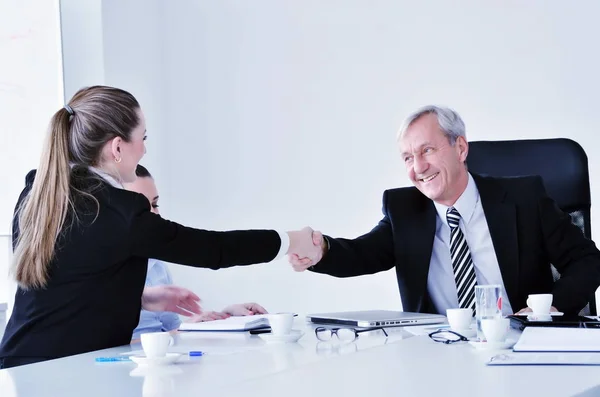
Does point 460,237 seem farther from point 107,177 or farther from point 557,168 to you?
point 107,177

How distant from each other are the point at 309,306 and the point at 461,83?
1.36 m

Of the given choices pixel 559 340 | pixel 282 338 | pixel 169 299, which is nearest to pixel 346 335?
pixel 282 338

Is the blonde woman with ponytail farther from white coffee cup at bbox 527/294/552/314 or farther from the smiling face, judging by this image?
the smiling face

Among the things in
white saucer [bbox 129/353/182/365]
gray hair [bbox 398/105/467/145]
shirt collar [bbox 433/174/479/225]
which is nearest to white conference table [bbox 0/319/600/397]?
white saucer [bbox 129/353/182/365]

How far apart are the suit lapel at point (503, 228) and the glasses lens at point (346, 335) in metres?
0.93

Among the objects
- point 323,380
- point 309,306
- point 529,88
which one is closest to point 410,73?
point 529,88

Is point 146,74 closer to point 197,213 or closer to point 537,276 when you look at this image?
point 197,213

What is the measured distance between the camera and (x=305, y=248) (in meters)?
2.75

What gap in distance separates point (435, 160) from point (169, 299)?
1.01m

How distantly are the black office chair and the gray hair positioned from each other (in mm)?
145

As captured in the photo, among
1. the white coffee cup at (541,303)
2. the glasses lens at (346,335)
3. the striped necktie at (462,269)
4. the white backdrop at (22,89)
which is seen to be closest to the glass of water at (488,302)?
the glasses lens at (346,335)

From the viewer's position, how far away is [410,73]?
13.4 feet

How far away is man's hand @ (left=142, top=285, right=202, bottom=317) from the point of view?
2.54m

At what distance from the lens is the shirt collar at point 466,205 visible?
9.21 ft
